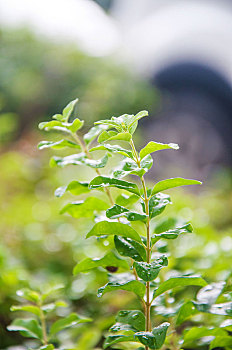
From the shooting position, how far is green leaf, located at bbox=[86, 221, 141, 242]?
59 centimetres

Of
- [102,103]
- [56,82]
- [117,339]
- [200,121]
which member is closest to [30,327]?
[117,339]

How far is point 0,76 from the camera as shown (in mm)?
3600

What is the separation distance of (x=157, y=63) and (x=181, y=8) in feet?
1.65

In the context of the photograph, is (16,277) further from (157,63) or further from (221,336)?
(157,63)

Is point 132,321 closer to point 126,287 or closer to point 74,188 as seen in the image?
point 126,287

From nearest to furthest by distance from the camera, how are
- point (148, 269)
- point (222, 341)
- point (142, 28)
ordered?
point (148, 269)
point (222, 341)
point (142, 28)

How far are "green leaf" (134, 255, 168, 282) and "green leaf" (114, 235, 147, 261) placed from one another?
1.5 inches

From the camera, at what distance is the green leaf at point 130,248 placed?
61 centimetres

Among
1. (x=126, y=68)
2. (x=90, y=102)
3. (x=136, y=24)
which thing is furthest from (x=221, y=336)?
(x=126, y=68)

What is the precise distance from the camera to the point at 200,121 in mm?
2832

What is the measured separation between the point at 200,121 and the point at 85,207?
224cm

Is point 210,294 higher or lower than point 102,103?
lower

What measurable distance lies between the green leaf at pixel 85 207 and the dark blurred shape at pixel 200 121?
205 centimetres

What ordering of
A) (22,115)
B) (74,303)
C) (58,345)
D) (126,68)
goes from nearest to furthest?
(58,345) → (74,303) → (22,115) → (126,68)
